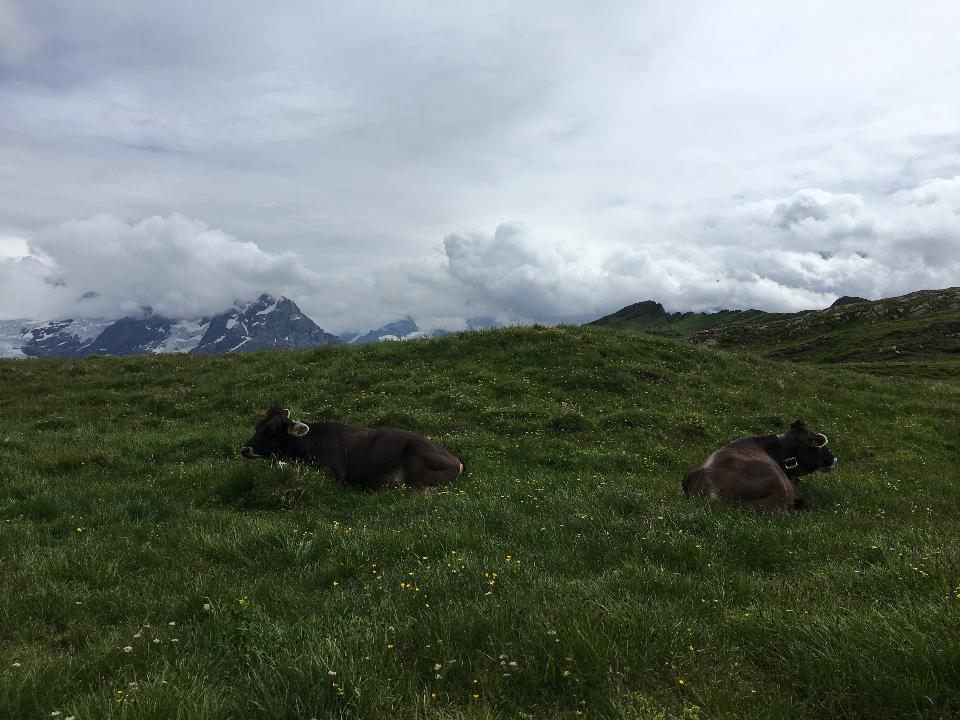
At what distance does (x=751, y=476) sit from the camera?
9.91m

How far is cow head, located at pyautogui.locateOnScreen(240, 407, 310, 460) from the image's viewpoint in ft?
41.0

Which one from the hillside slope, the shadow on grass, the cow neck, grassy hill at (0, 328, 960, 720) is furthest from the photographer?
the hillside slope

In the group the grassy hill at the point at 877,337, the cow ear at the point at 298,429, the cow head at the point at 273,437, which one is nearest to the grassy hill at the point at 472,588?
the cow head at the point at 273,437

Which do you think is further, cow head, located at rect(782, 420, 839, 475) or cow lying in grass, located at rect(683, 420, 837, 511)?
cow head, located at rect(782, 420, 839, 475)

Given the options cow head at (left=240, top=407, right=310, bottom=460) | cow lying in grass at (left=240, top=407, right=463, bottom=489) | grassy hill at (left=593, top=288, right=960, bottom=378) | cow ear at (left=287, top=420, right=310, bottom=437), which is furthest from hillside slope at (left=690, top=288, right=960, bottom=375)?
cow head at (left=240, top=407, right=310, bottom=460)

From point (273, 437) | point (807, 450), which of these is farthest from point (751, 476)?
point (273, 437)

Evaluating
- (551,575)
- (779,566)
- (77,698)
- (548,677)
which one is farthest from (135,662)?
(779,566)

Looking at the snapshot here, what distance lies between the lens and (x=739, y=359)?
27750mm

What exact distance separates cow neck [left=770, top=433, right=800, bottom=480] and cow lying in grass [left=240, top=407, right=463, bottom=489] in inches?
256

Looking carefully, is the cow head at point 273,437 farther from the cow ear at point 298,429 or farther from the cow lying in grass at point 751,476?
the cow lying in grass at point 751,476

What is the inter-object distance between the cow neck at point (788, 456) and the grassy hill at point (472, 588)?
645 mm

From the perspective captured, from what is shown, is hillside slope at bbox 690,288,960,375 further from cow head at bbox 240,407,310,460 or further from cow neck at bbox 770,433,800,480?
cow head at bbox 240,407,310,460

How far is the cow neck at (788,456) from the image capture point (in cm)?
1129

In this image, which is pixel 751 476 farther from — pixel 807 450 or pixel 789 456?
pixel 807 450
